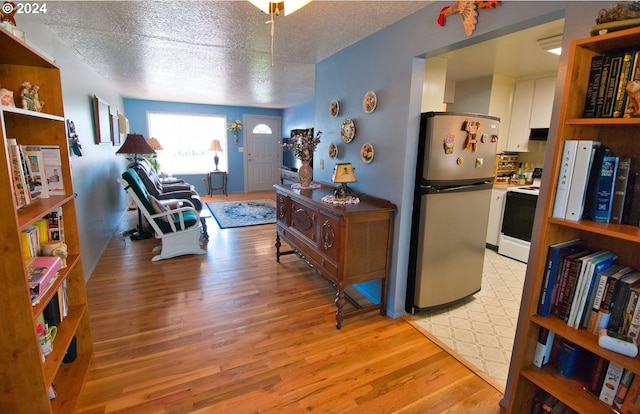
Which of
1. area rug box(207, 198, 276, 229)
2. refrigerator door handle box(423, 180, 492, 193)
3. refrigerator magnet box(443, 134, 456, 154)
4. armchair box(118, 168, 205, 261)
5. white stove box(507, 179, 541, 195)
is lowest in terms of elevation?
area rug box(207, 198, 276, 229)

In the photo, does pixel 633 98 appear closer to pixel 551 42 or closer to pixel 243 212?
pixel 551 42

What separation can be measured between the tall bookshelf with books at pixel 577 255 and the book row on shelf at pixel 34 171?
2.17 m

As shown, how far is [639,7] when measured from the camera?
1.00 m

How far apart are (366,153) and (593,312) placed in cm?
180

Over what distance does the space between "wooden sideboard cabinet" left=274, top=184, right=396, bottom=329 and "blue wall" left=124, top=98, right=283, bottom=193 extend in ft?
19.2

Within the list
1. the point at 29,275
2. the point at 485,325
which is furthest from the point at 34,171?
the point at 485,325

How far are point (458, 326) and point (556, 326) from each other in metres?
1.24

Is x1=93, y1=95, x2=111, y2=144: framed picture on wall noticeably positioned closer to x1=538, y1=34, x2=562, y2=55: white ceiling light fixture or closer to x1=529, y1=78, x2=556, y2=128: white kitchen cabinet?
x1=538, y1=34, x2=562, y2=55: white ceiling light fixture

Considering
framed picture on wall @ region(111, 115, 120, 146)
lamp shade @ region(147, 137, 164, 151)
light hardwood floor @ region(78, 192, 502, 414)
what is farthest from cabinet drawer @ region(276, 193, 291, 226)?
lamp shade @ region(147, 137, 164, 151)

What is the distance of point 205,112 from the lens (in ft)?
24.7

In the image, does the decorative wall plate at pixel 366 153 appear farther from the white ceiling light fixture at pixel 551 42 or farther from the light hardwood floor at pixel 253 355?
the white ceiling light fixture at pixel 551 42

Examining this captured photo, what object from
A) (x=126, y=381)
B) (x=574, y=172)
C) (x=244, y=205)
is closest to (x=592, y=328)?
(x=574, y=172)

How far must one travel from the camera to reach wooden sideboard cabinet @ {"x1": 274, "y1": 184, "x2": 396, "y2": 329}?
2.22 metres

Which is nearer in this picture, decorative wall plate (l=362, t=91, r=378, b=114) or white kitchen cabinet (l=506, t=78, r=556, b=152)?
decorative wall plate (l=362, t=91, r=378, b=114)
